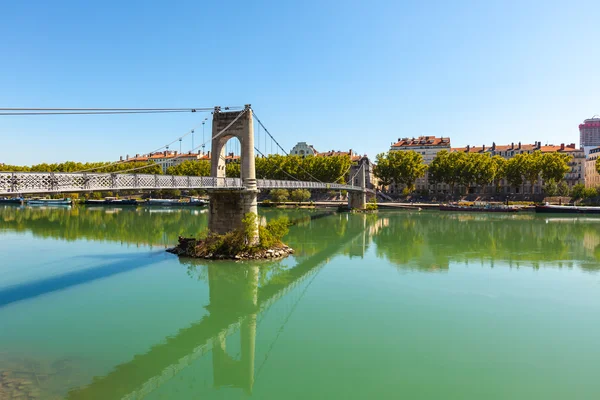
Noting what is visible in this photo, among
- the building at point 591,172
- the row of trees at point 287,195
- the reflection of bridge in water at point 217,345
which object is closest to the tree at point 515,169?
the building at point 591,172

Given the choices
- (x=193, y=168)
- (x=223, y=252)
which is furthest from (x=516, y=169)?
(x=223, y=252)

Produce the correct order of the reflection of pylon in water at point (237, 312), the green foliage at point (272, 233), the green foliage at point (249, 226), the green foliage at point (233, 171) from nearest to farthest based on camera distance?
the reflection of pylon in water at point (237, 312) < the green foliage at point (249, 226) < the green foliage at point (272, 233) < the green foliage at point (233, 171)

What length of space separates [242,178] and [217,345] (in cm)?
1111

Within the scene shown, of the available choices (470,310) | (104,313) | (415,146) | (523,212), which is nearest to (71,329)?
(104,313)

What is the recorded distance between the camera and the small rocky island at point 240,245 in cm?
1974

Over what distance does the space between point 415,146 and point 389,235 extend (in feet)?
164

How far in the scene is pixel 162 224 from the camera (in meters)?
38.2

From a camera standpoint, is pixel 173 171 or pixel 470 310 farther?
pixel 173 171

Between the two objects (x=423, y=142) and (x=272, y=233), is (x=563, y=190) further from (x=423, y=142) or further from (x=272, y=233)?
(x=272, y=233)

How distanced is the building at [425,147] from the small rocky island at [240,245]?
57206mm

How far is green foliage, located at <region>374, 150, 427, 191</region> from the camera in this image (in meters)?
64.1

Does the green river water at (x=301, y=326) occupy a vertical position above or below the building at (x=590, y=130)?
below

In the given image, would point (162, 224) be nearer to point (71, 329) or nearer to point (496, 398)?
point (71, 329)

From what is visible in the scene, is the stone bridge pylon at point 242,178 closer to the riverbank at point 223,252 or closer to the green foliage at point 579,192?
the riverbank at point 223,252
